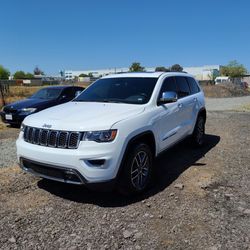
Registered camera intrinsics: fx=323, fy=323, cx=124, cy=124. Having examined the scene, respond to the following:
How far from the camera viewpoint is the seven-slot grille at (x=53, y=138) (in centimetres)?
405

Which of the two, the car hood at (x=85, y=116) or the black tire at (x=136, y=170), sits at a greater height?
the car hood at (x=85, y=116)

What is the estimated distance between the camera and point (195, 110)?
7.08 m

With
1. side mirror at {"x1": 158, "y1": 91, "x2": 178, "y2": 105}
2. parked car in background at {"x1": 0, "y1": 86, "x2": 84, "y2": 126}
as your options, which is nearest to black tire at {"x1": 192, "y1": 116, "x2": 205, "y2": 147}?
side mirror at {"x1": 158, "y1": 91, "x2": 178, "y2": 105}

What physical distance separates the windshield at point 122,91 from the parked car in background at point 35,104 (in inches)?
188

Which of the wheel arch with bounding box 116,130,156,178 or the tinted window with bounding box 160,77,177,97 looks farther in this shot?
the tinted window with bounding box 160,77,177,97

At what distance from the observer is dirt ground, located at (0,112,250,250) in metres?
3.46

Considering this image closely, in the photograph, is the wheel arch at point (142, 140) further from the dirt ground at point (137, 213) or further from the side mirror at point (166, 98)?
the side mirror at point (166, 98)

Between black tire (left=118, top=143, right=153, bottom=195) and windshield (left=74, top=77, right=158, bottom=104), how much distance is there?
2.89 ft

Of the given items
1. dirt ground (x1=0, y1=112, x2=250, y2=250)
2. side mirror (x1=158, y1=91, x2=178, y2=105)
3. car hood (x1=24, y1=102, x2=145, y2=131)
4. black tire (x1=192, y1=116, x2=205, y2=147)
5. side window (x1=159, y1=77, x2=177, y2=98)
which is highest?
side window (x1=159, y1=77, x2=177, y2=98)

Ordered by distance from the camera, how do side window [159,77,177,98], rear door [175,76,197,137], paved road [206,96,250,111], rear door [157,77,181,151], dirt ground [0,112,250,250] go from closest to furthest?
dirt ground [0,112,250,250] < rear door [157,77,181,151] < side window [159,77,177,98] < rear door [175,76,197,137] < paved road [206,96,250,111]

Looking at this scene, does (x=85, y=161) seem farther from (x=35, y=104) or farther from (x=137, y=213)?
(x=35, y=104)

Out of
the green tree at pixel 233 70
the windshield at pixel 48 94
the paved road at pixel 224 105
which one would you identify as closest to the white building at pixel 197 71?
the green tree at pixel 233 70

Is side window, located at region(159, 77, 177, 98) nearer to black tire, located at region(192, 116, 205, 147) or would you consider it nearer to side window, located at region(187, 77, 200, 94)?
side window, located at region(187, 77, 200, 94)

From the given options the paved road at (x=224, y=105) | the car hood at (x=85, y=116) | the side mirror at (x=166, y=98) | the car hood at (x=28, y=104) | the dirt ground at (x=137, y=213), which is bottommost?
the paved road at (x=224, y=105)
